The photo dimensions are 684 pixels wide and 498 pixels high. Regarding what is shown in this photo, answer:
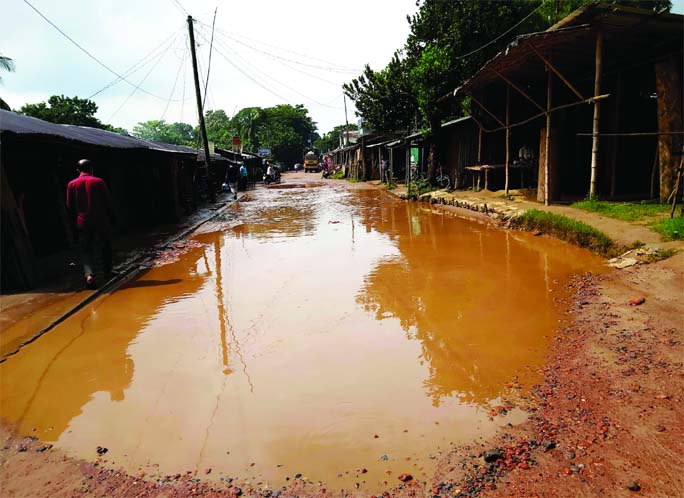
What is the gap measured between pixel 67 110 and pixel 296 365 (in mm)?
42442

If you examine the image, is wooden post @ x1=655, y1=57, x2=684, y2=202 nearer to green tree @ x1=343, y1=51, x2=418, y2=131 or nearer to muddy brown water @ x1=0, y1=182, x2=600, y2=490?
muddy brown water @ x1=0, y1=182, x2=600, y2=490

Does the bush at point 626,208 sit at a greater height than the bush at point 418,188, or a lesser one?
lesser

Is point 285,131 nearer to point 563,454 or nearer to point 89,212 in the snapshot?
point 89,212

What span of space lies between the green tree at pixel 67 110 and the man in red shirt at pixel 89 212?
35.1m

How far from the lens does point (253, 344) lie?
4812mm

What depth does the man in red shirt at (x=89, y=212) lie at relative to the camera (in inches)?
267

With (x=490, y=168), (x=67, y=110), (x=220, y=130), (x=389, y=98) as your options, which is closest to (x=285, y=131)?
(x=220, y=130)

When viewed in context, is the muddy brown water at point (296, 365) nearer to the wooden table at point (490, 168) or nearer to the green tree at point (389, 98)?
the wooden table at point (490, 168)

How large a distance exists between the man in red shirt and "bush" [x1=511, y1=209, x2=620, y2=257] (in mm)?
8230

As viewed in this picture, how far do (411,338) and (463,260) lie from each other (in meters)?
3.71

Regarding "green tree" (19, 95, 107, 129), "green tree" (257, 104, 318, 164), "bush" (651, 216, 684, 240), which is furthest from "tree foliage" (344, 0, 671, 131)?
"green tree" (257, 104, 318, 164)

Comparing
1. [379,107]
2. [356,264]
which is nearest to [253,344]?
[356,264]

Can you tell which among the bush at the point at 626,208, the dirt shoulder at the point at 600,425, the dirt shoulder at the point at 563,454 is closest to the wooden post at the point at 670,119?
the bush at the point at 626,208

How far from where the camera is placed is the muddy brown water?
3.04 metres
